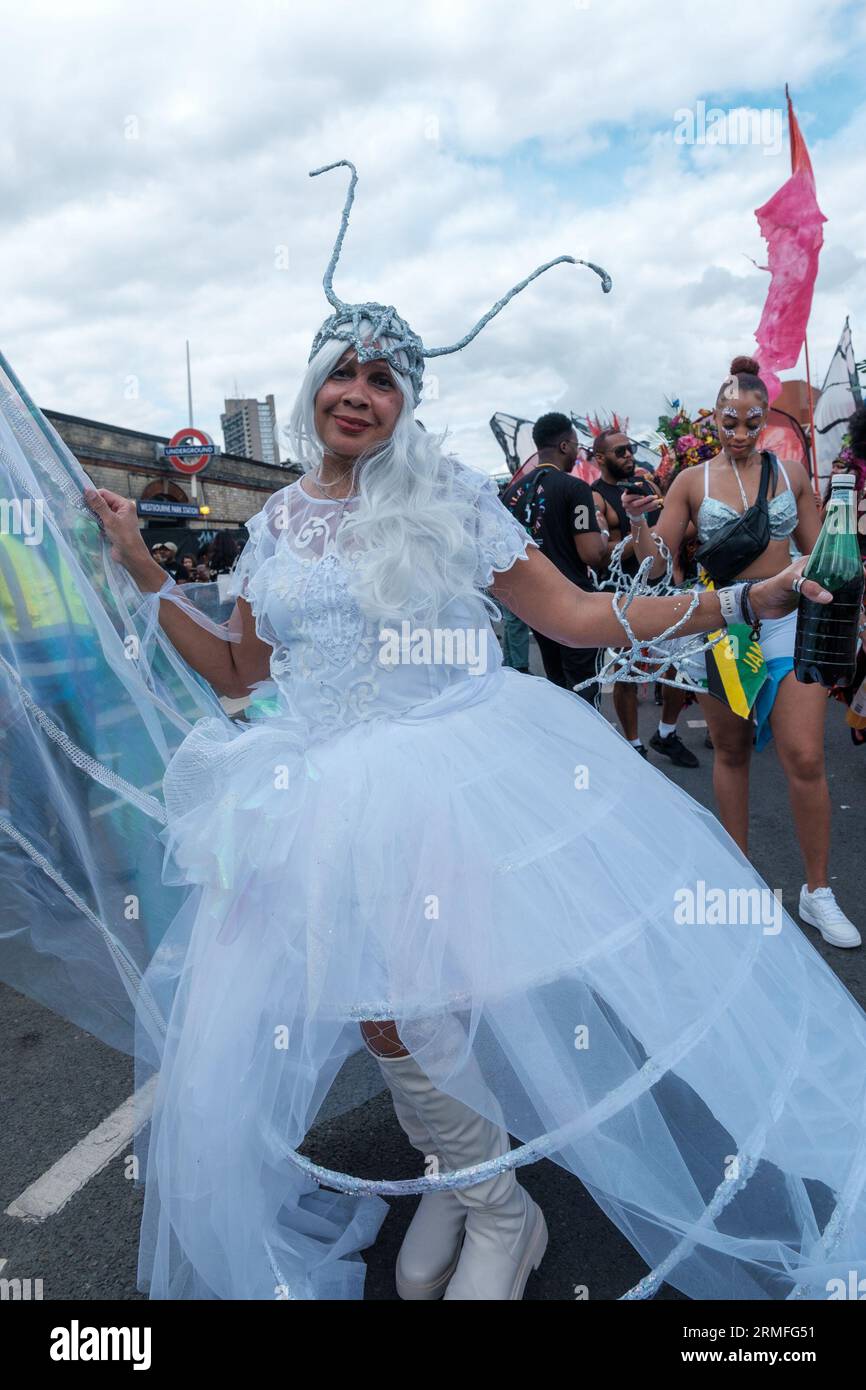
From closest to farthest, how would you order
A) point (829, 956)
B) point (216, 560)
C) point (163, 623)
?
point (163, 623)
point (829, 956)
point (216, 560)

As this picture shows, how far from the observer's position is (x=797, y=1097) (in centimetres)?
154

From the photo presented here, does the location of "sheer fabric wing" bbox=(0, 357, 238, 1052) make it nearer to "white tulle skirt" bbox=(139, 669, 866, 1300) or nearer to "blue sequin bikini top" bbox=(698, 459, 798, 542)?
"white tulle skirt" bbox=(139, 669, 866, 1300)

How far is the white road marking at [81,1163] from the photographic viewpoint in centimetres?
214

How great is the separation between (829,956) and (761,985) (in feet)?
5.75

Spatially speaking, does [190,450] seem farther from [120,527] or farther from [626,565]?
[120,527]

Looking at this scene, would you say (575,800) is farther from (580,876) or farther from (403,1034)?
(403,1034)

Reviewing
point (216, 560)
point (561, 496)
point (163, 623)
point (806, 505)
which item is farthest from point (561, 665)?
point (216, 560)

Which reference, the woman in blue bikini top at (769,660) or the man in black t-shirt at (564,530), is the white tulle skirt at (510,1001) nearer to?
the woman in blue bikini top at (769,660)

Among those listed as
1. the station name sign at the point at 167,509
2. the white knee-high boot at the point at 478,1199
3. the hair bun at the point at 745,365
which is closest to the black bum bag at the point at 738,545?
the hair bun at the point at 745,365

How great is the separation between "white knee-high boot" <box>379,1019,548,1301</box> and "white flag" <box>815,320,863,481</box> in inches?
323

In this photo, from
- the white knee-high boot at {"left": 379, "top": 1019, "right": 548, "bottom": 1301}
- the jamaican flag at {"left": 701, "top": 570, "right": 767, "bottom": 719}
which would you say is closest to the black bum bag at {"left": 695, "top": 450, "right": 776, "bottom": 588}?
the jamaican flag at {"left": 701, "top": 570, "right": 767, "bottom": 719}

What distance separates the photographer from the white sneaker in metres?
3.17

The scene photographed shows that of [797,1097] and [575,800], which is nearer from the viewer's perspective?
[797,1097]

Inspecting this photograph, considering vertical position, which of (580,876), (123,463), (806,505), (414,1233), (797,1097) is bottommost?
(414,1233)
